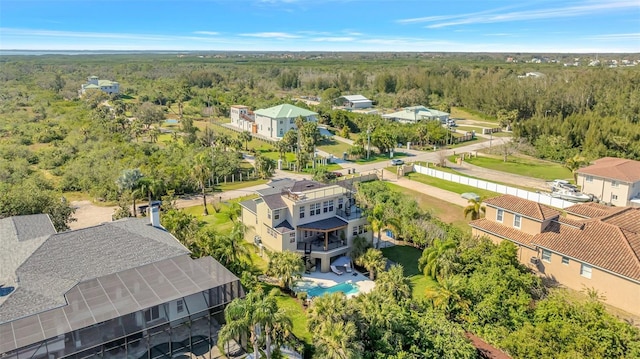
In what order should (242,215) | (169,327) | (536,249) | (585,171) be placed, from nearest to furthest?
(169,327)
(536,249)
(242,215)
(585,171)

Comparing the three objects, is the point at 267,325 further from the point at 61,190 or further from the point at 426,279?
the point at 61,190

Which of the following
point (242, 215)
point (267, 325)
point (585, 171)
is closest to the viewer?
point (267, 325)

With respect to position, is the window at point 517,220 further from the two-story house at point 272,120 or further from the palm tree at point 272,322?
the two-story house at point 272,120

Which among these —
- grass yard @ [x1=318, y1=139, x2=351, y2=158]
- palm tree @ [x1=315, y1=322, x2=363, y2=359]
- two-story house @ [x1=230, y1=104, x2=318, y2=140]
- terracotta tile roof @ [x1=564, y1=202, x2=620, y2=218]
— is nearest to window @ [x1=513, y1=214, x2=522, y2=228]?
terracotta tile roof @ [x1=564, y1=202, x2=620, y2=218]

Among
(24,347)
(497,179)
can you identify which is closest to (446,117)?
(497,179)

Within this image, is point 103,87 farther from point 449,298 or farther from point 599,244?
point 599,244
